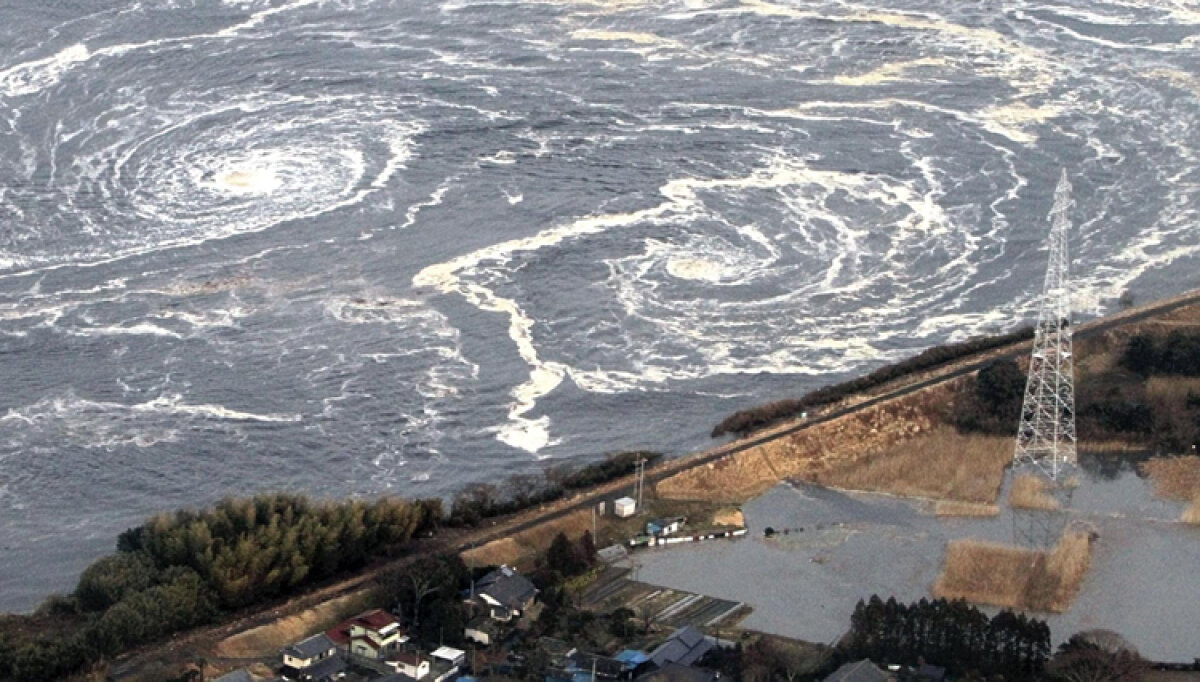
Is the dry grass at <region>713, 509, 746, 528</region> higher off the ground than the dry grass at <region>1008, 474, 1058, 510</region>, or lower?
higher

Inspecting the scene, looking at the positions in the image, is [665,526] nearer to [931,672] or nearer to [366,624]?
[366,624]

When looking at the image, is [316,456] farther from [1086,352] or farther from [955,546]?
[1086,352]

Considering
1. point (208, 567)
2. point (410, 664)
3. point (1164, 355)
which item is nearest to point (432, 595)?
point (410, 664)

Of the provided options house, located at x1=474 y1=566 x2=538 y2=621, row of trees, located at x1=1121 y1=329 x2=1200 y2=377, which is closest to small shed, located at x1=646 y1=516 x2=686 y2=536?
house, located at x1=474 y1=566 x2=538 y2=621

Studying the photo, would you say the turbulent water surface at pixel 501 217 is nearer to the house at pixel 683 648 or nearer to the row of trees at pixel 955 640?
the house at pixel 683 648

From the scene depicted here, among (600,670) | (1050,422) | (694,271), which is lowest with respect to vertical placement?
(1050,422)

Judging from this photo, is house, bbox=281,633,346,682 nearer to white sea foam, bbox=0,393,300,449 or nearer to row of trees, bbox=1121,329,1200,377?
white sea foam, bbox=0,393,300,449
